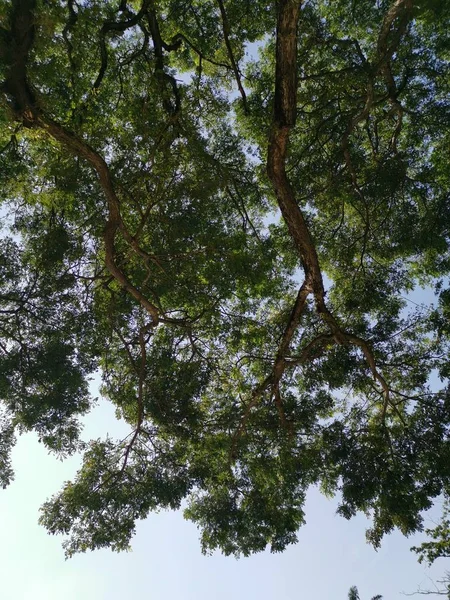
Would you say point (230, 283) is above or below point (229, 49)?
below

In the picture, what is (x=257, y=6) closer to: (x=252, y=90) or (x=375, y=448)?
(x=252, y=90)

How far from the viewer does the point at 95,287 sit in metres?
8.77

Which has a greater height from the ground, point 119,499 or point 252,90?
point 252,90

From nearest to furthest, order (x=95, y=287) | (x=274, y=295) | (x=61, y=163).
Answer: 1. (x=61, y=163)
2. (x=95, y=287)
3. (x=274, y=295)

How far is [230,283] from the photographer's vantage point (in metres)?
7.85

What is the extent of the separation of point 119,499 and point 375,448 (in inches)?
171

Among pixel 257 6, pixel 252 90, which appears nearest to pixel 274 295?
pixel 252 90

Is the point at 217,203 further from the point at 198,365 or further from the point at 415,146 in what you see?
the point at 415,146

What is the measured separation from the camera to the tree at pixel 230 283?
7773 millimetres

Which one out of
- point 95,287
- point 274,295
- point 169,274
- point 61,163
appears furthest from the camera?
point 274,295

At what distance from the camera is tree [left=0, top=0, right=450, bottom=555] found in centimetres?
777

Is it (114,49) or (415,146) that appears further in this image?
(415,146)

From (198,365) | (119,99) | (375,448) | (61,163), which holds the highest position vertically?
(119,99)

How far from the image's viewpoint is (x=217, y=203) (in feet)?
29.0
